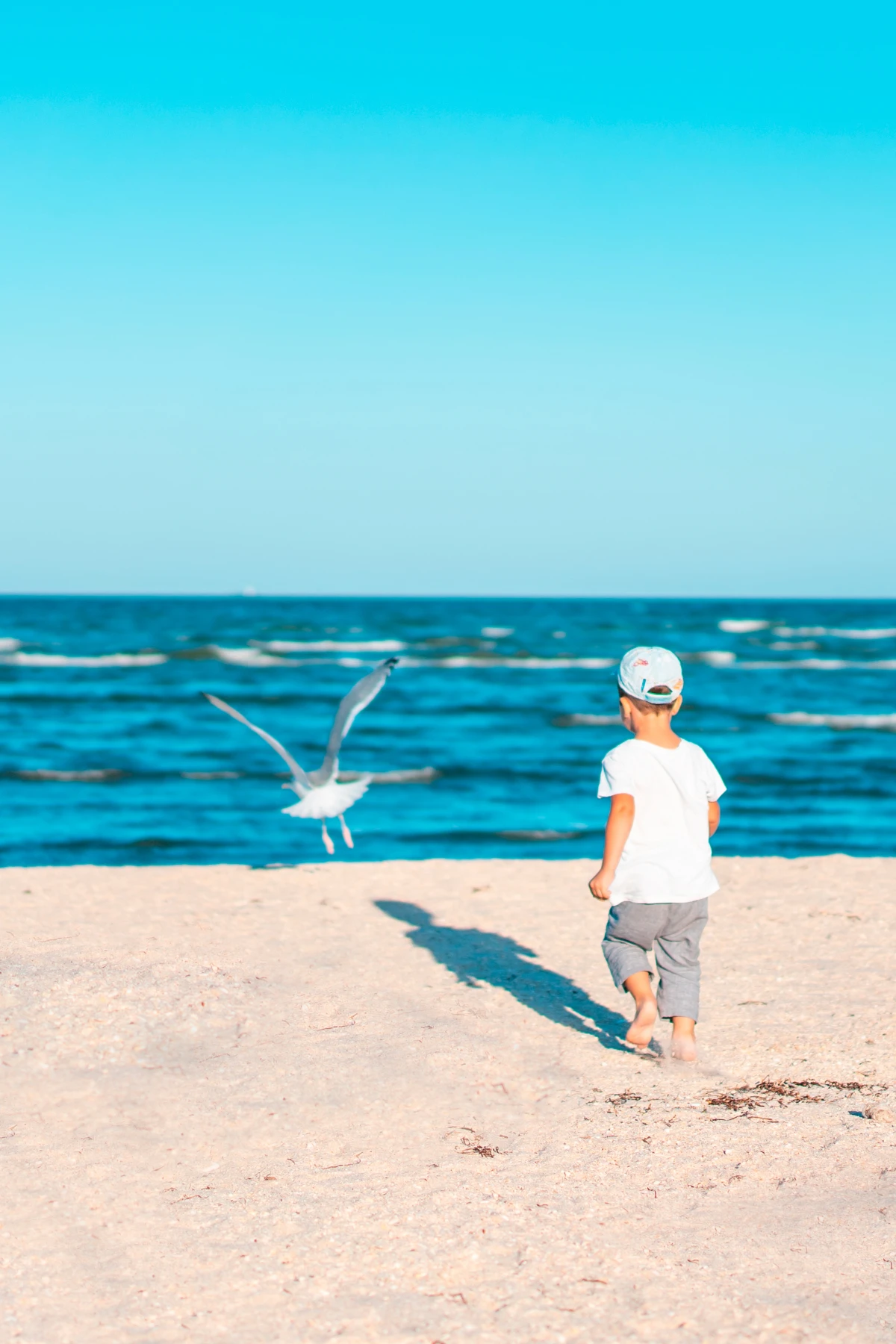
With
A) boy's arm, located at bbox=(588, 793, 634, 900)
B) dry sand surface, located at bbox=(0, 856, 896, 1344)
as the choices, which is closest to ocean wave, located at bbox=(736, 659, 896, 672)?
dry sand surface, located at bbox=(0, 856, 896, 1344)

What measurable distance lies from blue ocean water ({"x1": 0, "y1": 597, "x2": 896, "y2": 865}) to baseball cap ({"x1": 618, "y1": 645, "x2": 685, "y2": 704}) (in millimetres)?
5256

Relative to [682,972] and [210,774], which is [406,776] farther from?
[682,972]

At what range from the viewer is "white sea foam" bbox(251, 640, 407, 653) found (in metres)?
35.4

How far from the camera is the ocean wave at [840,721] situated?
1739cm

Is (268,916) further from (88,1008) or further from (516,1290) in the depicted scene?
(516,1290)

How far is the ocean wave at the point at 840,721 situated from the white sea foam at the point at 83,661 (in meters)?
15.5

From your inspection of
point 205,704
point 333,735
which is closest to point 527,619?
point 205,704

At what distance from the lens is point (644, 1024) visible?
13.0 feet

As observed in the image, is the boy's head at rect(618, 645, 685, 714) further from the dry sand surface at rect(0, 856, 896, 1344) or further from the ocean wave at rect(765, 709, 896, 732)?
the ocean wave at rect(765, 709, 896, 732)

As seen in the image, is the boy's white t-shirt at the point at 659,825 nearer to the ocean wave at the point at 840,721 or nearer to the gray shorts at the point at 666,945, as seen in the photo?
the gray shorts at the point at 666,945

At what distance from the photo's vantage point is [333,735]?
22.6ft

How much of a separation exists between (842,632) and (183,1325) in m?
48.7

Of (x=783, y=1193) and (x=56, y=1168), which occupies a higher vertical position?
(x=783, y=1193)

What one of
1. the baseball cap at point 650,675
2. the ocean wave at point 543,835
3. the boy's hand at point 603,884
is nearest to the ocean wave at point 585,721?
the ocean wave at point 543,835
